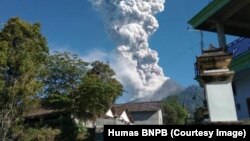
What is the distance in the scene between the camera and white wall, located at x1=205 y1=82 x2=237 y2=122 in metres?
5.46

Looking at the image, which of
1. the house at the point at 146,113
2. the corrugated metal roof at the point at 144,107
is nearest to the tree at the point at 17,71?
the house at the point at 146,113

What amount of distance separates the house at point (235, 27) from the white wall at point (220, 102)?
33.2 ft

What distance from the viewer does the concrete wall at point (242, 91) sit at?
56.0ft

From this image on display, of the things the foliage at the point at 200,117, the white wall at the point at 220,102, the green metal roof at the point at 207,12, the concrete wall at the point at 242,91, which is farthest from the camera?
the green metal roof at the point at 207,12

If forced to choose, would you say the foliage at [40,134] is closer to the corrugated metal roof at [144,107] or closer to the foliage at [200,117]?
the foliage at [200,117]

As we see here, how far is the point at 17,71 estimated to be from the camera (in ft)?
104

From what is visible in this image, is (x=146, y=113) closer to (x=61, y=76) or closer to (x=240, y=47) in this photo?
(x=61, y=76)

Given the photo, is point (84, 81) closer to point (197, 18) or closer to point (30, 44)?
point (30, 44)

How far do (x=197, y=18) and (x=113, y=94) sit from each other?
978 inches

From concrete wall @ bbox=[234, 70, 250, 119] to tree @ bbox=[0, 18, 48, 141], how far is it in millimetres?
17434

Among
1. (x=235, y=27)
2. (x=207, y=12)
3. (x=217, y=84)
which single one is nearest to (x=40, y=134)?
(x=235, y=27)

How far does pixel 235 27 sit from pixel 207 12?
2.56m

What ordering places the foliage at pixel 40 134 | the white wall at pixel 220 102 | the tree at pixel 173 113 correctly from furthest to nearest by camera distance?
the tree at pixel 173 113
the foliage at pixel 40 134
the white wall at pixel 220 102

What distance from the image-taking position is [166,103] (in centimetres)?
8188
